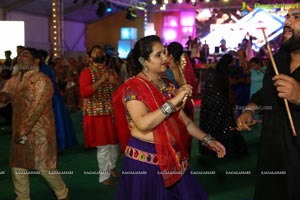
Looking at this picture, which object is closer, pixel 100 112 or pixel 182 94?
pixel 182 94

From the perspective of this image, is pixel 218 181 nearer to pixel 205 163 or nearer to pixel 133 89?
pixel 205 163

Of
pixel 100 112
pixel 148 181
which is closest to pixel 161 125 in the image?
pixel 148 181

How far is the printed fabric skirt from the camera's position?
223cm

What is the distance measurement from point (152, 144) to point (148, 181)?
0.21 metres

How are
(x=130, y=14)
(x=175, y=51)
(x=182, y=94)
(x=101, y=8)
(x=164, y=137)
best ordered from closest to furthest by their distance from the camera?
(x=182, y=94), (x=164, y=137), (x=175, y=51), (x=101, y=8), (x=130, y=14)

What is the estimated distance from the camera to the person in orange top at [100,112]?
4.08 metres

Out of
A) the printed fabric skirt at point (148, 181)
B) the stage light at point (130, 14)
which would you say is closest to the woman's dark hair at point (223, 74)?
the printed fabric skirt at point (148, 181)

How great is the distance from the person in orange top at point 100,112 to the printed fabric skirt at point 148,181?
6.04 feet

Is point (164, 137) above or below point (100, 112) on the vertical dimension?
above

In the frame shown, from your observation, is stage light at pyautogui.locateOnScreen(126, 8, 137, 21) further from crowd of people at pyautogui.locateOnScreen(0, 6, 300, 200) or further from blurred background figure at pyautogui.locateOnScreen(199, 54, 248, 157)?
crowd of people at pyautogui.locateOnScreen(0, 6, 300, 200)

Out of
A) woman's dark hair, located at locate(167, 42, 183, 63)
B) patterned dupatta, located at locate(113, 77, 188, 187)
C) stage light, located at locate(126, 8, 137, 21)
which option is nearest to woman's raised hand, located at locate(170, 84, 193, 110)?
patterned dupatta, located at locate(113, 77, 188, 187)

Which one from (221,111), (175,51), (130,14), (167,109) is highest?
(130,14)

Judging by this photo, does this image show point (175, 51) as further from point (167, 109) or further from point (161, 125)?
point (167, 109)

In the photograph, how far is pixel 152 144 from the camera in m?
2.24
